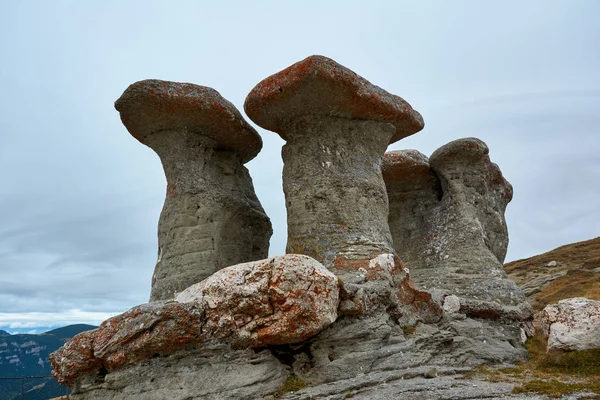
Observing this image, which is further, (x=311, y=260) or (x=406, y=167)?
(x=406, y=167)

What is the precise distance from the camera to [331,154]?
409 inches

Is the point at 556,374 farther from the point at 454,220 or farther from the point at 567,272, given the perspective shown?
the point at 567,272

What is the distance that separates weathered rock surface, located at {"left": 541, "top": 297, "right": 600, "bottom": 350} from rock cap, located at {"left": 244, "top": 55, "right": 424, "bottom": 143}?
196 inches

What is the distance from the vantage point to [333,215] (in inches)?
388

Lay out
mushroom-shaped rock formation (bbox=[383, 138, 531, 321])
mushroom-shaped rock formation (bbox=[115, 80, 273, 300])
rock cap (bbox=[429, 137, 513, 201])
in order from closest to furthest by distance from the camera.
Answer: mushroom-shaped rock formation (bbox=[115, 80, 273, 300])
mushroom-shaped rock formation (bbox=[383, 138, 531, 321])
rock cap (bbox=[429, 137, 513, 201])

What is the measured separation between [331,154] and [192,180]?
2888 millimetres

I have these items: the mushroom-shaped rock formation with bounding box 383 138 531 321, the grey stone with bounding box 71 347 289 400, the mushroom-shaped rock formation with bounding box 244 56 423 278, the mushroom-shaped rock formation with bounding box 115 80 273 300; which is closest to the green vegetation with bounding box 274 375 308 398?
the grey stone with bounding box 71 347 289 400

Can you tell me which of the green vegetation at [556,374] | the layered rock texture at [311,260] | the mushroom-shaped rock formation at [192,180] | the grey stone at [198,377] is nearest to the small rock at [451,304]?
the layered rock texture at [311,260]

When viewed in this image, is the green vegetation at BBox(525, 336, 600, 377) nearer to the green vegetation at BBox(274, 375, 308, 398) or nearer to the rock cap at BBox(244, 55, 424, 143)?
the green vegetation at BBox(274, 375, 308, 398)

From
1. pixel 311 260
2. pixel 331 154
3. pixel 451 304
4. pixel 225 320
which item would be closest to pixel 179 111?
pixel 331 154

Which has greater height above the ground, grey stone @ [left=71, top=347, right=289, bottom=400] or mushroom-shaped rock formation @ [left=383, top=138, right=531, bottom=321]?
mushroom-shaped rock formation @ [left=383, top=138, right=531, bottom=321]

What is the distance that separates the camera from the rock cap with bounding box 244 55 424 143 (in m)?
9.45

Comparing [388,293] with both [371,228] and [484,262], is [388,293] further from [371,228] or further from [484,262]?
[484,262]

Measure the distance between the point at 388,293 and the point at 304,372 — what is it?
6.51ft
